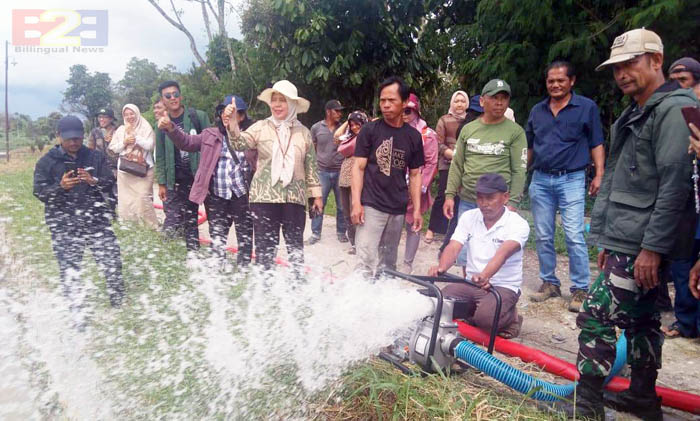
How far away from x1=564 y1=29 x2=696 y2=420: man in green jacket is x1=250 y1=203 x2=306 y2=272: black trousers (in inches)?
97.8

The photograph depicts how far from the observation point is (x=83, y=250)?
4.41m

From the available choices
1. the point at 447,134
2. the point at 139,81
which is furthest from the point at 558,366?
the point at 139,81

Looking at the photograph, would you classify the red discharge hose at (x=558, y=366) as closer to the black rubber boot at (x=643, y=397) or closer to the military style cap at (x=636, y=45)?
the black rubber boot at (x=643, y=397)

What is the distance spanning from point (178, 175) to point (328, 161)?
230cm

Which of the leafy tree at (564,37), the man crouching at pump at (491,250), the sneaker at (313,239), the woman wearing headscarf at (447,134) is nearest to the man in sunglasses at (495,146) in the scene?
the man crouching at pump at (491,250)

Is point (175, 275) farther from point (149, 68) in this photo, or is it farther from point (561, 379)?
point (149, 68)

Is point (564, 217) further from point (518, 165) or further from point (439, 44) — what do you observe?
point (439, 44)

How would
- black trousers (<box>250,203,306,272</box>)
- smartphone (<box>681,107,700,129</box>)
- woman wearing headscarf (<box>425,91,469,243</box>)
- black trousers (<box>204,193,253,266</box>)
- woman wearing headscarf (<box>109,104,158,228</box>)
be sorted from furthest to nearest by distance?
woman wearing headscarf (<box>425,91,469,243</box>), woman wearing headscarf (<box>109,104,158,228</box>), black trousers (<box>204,193,253,266</box>), black trousers (<box>250,203,306,272</box>), smartphone (<box>681,107,700,129</box>)

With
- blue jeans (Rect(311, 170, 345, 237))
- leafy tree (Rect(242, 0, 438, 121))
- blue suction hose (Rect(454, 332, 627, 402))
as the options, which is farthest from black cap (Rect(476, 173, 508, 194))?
leafy tree (Rect(242, 0, 438, 121))

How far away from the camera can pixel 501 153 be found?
470 cm

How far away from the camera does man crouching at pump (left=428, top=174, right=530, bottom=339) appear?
3.72m

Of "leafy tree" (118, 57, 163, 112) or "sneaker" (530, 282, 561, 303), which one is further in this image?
"leafy tree" (118, 57, 163, 112)

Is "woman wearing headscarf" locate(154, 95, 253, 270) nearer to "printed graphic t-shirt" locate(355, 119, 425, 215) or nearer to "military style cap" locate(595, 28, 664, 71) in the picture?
"printed graphic t-shirt" locate(355, 119, 425, 215)

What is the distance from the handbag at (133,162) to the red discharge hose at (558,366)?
154 inches
